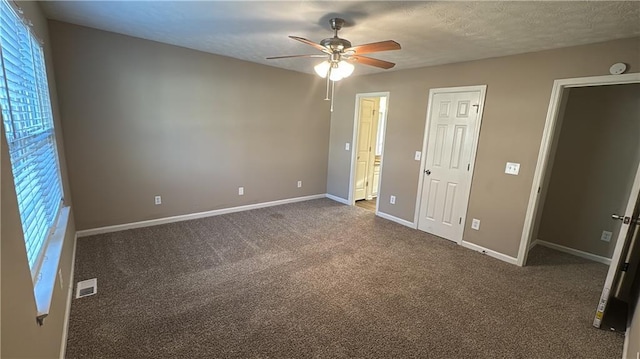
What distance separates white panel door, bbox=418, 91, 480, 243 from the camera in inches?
140

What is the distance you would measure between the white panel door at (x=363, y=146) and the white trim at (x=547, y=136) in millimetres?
2730

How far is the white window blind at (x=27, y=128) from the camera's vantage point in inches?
53.5

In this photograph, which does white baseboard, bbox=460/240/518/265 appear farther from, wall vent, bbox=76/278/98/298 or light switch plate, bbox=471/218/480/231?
wall vent, bbox=76/278/98/298

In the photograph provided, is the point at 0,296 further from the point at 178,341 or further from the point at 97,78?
the point at 97,78

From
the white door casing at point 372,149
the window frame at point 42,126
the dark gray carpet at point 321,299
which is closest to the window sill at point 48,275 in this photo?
the window frame at point 42,126

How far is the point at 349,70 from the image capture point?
8.10ft

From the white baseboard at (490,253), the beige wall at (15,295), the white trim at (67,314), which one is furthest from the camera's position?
the white baseboard at (490,253)

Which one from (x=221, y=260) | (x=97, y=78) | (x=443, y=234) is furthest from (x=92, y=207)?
(x=443, y=234)

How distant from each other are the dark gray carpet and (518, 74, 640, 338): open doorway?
0.22 meters

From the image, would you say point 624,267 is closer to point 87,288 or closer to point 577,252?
point 577,252

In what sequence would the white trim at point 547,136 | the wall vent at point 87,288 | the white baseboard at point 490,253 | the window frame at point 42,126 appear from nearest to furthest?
the window frame at point 42,126 → the wall vent at point 87,288 → the white trim at point 547,136 → the white baseboard at point 490,253

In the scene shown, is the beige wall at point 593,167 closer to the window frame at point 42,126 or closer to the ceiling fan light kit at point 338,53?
the ceiling fan light kit at point 338,53

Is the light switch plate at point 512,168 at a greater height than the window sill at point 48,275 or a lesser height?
greater

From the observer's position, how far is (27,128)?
5.57 ft
